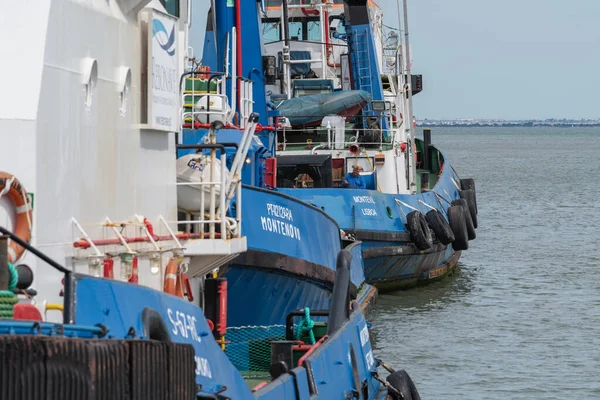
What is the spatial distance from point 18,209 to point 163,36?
252cm

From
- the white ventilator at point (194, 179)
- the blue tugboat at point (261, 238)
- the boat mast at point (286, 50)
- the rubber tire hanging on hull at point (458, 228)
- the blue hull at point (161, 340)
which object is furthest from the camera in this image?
the rubber tire hanging on hull at point (458, 228)

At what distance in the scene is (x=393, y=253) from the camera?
20562 millimetres

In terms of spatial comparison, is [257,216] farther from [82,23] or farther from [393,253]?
[393,253]

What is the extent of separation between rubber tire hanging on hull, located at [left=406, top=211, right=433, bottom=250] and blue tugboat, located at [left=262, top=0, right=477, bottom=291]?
0.07ft

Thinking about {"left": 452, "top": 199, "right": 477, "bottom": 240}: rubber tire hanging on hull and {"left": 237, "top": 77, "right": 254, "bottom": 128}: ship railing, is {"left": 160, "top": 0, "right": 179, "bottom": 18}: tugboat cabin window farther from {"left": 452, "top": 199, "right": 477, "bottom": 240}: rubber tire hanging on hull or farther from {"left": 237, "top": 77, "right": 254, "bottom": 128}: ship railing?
{"left": 452, "top": 199, "right": 477, "bottom": 240}: rubber tire hanging on hull

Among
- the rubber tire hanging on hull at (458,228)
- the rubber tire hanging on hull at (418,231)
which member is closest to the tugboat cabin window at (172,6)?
the rubber tire hanging on hull at (418,231)

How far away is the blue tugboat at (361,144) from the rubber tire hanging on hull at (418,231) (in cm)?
2

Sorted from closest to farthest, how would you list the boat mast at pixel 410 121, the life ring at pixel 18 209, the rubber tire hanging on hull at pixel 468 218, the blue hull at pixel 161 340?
the blue hull at pixel 161 340 < the life ring at pixel 18 209 < the rubber tire hanging on hull at pixel 468 218 < the boat mast at pixel 410 121

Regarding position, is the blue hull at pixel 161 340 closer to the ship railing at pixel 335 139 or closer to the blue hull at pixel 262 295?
the blue hull at pixel 262 295

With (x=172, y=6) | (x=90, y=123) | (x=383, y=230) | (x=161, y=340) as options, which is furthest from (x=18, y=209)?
(x=383, y=230)

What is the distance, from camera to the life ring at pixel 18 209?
5.13 metres

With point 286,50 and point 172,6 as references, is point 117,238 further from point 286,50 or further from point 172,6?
point 286,50

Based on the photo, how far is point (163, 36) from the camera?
7539 mm

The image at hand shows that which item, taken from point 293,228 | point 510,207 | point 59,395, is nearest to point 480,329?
point 293,228
